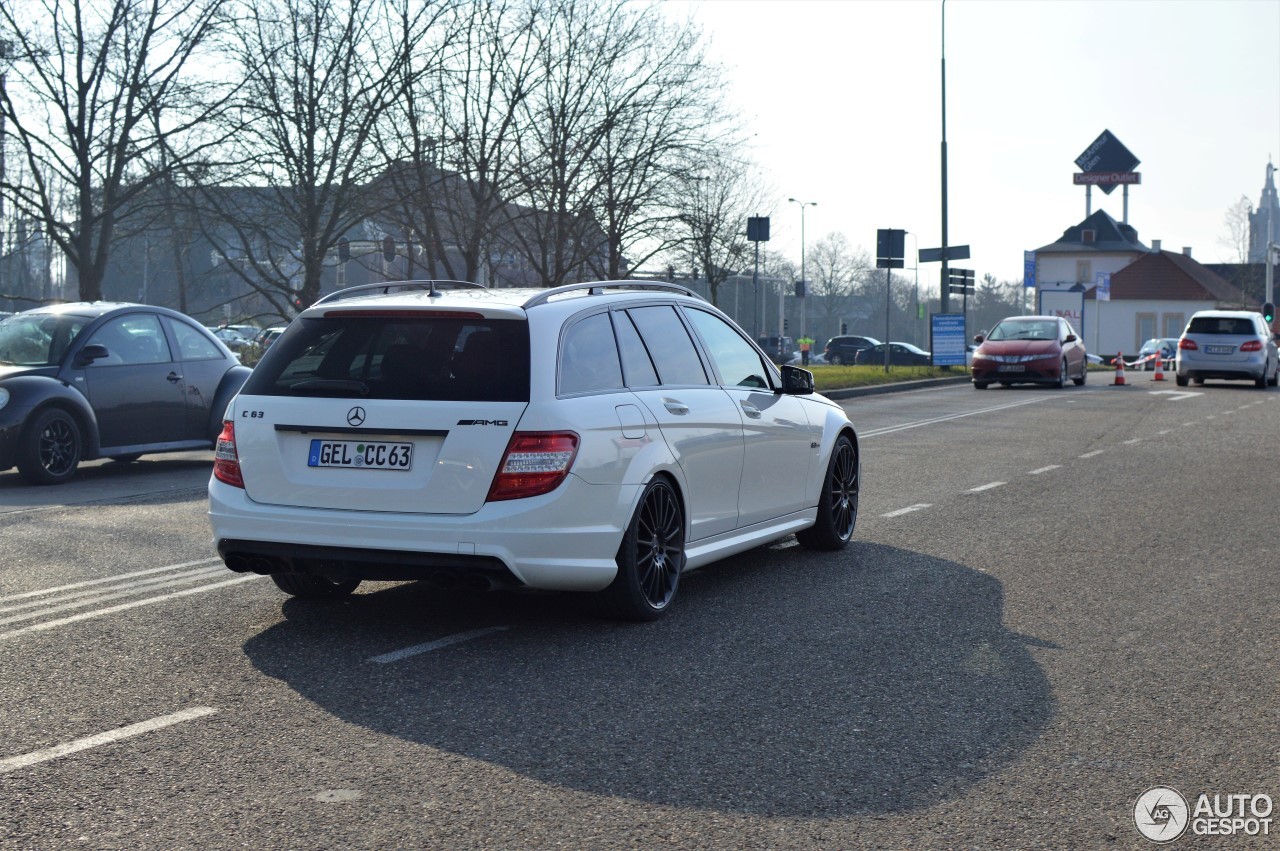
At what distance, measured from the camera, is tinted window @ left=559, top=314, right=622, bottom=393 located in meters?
6.36

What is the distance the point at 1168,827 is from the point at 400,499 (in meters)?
3.20

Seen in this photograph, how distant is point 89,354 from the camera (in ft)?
44.7

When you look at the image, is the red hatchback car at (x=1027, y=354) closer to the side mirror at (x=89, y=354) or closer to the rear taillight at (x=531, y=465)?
the side mirror at (x=89, y=354)

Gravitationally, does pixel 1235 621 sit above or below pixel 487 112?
below

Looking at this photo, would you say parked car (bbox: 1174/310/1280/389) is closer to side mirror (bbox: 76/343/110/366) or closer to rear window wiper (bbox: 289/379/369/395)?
side mirror (bbox: 76/343/110/366)

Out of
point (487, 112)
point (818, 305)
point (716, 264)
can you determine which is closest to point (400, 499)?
point (487, 112)

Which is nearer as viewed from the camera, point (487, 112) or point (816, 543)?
point (816, 543)

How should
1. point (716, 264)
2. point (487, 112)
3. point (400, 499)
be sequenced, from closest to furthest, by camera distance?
point (400, 499) → point (487, 112) → point (716, 264)

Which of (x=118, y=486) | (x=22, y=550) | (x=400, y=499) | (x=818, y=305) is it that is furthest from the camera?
(x=818, y=305)

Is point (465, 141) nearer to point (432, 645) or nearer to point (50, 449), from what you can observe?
point (50, 449)

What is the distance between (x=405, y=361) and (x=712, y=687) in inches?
75.1

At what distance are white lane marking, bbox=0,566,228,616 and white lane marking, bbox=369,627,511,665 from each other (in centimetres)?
188

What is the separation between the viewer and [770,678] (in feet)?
18.4

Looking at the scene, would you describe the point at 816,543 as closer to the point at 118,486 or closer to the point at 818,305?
the point at 118,486
